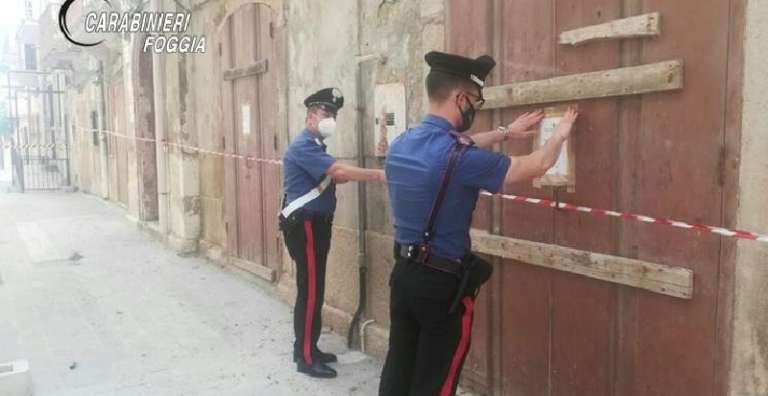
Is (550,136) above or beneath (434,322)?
above

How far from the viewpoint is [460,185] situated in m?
2.53

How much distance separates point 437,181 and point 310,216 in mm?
2002

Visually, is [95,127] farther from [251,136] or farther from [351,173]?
[351,173]

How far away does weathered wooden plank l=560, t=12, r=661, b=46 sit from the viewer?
266 cm

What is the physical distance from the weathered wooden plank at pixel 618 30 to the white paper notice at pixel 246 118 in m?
4.79

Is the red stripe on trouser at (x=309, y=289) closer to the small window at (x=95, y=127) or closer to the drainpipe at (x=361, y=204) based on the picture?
the drainpipe at (x=361, y=204)

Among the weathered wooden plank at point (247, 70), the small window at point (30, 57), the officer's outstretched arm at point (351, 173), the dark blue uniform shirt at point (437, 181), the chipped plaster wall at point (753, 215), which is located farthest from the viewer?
the small window at point (30, 57)

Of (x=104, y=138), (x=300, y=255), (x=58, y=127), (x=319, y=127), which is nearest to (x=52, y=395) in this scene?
(x=300, y=255)

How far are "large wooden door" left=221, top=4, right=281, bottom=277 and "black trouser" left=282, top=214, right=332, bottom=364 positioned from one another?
2188 mm

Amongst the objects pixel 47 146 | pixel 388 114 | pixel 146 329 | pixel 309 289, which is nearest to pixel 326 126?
pixel 388 114

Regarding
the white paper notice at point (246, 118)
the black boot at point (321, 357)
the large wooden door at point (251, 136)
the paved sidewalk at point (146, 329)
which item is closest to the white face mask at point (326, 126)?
the black boot at point (321, 357)

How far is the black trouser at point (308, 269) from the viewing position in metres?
4.41

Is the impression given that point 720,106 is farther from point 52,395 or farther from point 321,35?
point 52,395

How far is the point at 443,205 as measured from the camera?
256 centimetres
